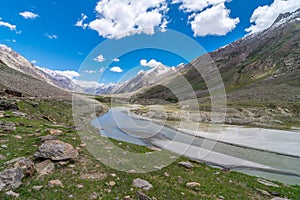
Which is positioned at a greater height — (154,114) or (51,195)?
(154,114)

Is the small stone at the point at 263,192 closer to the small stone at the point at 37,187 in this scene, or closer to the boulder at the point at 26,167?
the small stone at the point at 37,187

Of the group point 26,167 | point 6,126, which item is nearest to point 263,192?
point 26,167

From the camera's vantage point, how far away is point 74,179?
47.0 ft

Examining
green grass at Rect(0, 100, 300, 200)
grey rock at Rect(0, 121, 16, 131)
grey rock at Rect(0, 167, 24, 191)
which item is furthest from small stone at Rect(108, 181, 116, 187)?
grey rock at Rect(0, 121, 16, 131)

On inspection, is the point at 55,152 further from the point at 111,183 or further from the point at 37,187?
the point at 111,183

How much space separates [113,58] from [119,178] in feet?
68.7

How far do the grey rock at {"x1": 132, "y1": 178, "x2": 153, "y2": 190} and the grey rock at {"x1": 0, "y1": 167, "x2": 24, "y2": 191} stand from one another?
323 inches

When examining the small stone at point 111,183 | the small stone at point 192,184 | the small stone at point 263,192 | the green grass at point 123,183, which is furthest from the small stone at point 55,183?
the small stone at point 263,192

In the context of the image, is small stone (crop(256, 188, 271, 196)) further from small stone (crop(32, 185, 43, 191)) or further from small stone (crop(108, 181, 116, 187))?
small stone (crop(32, 185, 43, 191))

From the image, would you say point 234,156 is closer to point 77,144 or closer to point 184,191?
point 184,191

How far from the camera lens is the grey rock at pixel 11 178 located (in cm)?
1170

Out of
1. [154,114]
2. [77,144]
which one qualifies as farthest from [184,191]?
[154,114]

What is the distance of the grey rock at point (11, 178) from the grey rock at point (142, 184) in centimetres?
821

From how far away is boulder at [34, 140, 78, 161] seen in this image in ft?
53.2
